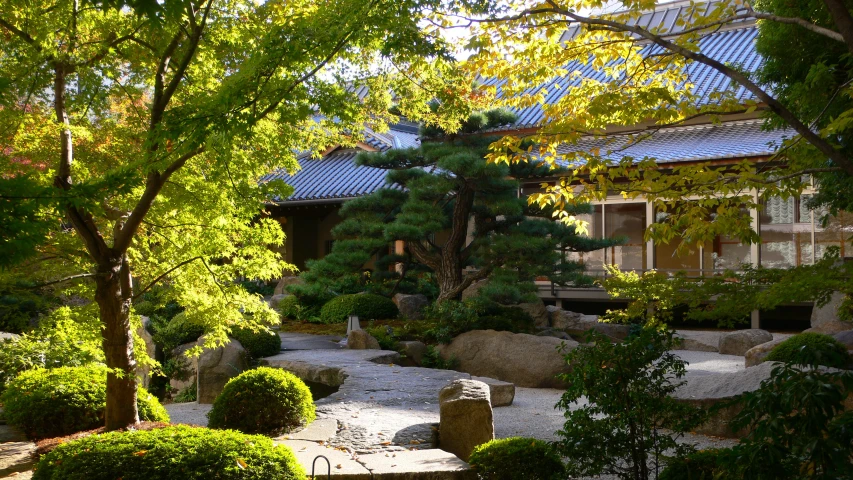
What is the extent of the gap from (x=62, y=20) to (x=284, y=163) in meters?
2.06

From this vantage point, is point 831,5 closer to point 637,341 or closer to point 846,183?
point 637,341

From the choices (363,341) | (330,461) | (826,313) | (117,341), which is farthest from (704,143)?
(117,341)

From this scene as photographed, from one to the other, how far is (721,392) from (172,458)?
594 centimetres

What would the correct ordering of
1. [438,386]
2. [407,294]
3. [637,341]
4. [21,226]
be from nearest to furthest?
1. [21,226]
2. [637,341]
3. [438,386]
4. [407,294]

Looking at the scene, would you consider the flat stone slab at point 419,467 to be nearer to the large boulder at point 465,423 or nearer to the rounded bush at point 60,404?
the large boulder at point 465,423

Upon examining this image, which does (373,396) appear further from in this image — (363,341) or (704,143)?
(704,143)

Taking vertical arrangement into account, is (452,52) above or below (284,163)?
above

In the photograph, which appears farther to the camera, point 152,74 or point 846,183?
point 846,183

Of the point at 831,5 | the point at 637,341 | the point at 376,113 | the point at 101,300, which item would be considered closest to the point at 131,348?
the point at 101,300

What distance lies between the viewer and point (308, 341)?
13.9m

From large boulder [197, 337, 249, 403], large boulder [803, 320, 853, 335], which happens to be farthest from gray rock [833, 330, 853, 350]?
large boulder [197, 337, 249, 403]

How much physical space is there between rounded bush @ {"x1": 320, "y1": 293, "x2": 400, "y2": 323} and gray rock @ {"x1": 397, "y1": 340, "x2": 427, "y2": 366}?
249 cm

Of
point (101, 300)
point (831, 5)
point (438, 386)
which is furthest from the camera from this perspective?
point (438, 386)

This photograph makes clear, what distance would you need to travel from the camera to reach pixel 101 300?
6.11 metres
